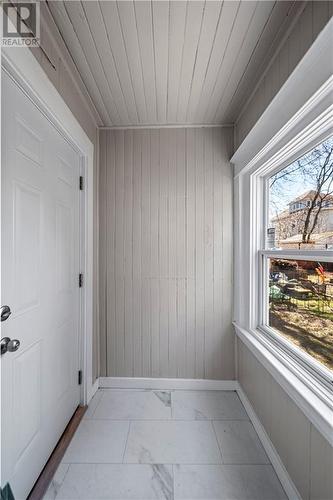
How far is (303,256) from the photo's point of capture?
4.22ft

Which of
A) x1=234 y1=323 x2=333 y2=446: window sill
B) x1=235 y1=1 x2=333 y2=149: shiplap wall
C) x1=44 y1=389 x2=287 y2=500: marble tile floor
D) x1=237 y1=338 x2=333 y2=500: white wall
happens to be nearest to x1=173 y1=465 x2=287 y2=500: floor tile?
x1=44 y1=389 x2=287 y2=500: marble tile floor

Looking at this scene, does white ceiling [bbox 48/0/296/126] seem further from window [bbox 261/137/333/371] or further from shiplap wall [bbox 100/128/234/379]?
window [bbox 261/137/333/371]

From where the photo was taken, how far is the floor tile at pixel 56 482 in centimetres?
121

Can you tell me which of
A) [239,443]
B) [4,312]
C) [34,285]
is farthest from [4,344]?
[239,443]

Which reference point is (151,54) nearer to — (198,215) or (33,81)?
(33,81)

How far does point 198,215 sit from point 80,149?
1114mm

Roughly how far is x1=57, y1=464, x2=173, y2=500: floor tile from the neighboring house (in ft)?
5.04

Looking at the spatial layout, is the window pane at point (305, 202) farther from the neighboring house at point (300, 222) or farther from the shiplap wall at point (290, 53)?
the shiplap wall at point (290, 53)

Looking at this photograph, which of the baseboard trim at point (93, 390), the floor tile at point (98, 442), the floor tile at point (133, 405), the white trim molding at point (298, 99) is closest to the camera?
the white trim molding at point (298, 99)

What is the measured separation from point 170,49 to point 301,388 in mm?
1944

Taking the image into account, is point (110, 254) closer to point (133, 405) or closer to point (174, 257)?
point (174, 257)

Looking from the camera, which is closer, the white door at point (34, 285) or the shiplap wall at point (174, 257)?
the white door at point (34, 285)

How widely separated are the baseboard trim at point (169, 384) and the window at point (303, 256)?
769mm

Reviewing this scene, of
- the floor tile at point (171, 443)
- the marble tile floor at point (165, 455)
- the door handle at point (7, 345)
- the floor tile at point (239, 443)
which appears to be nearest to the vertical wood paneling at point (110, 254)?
the marble tile floor at point (165, 455)
